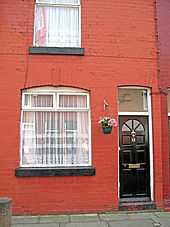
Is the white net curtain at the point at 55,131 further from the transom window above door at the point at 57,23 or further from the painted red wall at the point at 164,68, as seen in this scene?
the painted red wall at the point at 164,68

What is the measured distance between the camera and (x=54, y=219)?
24.7 ft

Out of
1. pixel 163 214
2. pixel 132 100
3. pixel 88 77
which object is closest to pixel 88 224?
pixel 163 214

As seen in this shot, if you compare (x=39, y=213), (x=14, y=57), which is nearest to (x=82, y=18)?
(x=14, y=57)

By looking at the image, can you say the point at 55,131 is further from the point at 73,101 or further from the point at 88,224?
the point at 88,224

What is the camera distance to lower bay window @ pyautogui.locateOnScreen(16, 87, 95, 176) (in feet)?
27.0

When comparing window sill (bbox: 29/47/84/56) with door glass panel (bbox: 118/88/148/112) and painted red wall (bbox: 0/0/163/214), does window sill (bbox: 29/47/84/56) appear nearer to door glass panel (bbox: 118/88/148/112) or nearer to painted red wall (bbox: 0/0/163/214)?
painted red wall (bbox: 0/0/163/214)

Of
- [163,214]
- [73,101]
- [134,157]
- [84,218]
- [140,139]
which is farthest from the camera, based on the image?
[140,139]

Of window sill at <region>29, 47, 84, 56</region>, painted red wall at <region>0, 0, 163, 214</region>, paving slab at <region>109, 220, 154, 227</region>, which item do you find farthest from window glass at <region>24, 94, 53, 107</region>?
→ paving slab at <region>109, 220, 154, 227</region>

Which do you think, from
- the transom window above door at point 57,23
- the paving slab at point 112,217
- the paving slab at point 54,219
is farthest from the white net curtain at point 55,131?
the transom window above door at point 57,23

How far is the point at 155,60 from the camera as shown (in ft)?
28.8

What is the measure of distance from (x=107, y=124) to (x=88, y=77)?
137cm

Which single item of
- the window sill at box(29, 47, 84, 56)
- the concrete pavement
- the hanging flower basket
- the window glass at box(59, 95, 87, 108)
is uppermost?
the window sill at box(29, 47, 84, 56)

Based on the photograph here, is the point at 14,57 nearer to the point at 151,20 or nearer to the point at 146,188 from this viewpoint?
the point at 151,20

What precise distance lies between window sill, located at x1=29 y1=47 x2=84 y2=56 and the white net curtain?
3.72 ft
